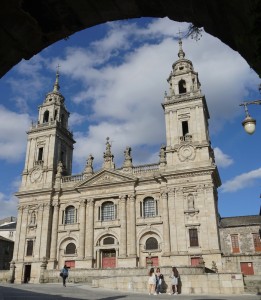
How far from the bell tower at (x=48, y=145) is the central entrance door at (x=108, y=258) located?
1115cm

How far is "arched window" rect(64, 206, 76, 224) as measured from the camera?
3919 cm

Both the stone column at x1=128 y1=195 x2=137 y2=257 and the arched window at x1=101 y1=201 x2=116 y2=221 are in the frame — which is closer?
the stone column at x1=128 y1=195 x2=137 y2=257

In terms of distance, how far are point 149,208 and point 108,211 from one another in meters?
4.98

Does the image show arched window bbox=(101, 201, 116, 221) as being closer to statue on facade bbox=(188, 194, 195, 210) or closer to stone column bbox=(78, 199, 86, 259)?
stone column bbox=(78, 199, 86, 259)

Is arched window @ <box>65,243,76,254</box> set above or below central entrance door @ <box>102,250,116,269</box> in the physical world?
above

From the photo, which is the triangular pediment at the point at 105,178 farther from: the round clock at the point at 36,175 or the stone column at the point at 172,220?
the round clock at the point at 36,175

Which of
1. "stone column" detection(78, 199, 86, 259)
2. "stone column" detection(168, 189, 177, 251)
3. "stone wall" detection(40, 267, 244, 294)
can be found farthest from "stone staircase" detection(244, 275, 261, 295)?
"stone column" detection(78, 199, 86, 259)

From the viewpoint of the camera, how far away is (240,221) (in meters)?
45.7

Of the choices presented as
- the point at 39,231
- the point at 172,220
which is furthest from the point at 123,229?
the point at 39,231

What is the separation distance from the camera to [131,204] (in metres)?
36.7

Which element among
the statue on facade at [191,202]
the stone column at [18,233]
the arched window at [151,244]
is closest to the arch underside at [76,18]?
the statue on facade at [191,202]

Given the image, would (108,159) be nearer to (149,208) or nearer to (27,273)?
(149,208)

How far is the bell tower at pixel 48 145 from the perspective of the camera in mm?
42094

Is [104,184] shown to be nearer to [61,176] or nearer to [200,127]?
[61,176]
